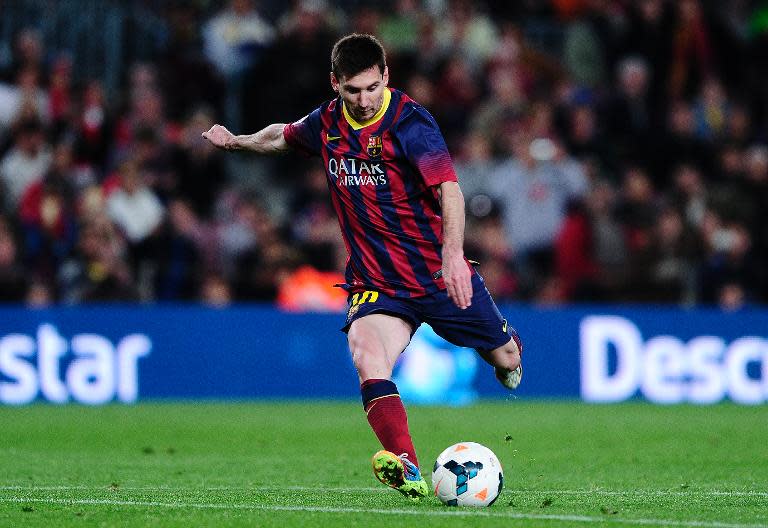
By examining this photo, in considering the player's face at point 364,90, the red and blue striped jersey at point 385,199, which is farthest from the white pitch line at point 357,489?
the player's face at point 364,90

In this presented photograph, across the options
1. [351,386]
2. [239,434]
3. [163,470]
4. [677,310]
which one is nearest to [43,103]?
[351,386]

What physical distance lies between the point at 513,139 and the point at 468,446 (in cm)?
996

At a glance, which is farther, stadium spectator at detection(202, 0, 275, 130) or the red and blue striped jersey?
stadium spectator at detection(202, 0, 275, 130)

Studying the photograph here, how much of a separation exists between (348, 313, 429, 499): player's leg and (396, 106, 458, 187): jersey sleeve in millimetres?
793

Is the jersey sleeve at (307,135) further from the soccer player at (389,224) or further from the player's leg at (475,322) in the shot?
the player's leg at (475,322)

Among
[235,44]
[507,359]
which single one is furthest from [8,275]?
[507,359]

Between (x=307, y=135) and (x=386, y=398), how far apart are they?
1501mm

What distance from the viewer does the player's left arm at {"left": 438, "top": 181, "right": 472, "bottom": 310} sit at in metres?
7.15

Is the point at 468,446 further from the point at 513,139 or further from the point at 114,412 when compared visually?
the point at 513,139

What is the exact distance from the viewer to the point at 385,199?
761 cm

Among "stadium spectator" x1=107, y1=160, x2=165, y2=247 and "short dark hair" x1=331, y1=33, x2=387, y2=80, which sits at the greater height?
"short dark hair" x1=331, y1=33, x2=387, y2=80

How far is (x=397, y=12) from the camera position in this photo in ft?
Answer: 62.1

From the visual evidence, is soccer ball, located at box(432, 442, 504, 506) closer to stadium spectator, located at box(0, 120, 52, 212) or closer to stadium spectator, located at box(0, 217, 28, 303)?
stadium spectator, located at box(0, 217, 28, 303)

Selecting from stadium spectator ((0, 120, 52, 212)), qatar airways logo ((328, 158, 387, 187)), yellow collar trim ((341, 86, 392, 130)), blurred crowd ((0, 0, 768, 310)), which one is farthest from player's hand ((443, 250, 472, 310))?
stadium spectator ((0, 120, 52, 212))
